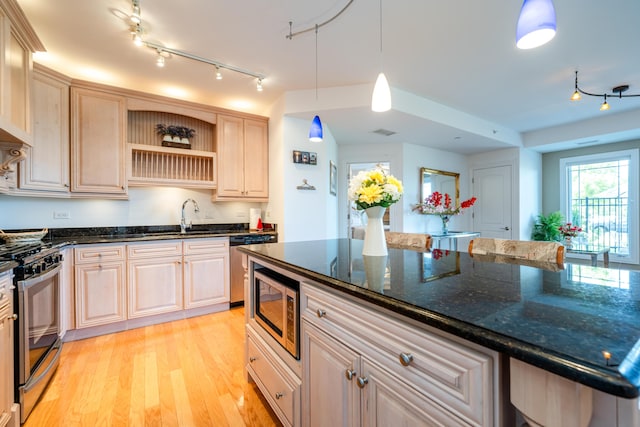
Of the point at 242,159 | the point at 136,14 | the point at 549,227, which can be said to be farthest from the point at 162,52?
the point at 549,227

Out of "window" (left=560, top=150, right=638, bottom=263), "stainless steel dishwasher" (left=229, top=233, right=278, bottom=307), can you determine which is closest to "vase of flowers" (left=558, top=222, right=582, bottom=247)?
"window" (left=560, top=150, right=638, bottom=263)

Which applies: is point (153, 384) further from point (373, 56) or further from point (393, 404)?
point (373, 56)

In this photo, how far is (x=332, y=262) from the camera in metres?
1.35

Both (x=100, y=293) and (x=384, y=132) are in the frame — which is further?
(x=384, y=132)

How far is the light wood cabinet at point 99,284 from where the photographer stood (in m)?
2.52

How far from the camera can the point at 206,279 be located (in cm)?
311

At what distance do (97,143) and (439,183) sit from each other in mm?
5110

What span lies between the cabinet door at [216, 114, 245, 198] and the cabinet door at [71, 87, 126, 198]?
3.28 ft

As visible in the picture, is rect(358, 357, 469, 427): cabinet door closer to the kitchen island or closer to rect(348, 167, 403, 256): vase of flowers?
the kitchen island

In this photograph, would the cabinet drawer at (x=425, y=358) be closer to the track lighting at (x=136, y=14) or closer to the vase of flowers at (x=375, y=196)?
the vase of flowers at (x=375, y=196)

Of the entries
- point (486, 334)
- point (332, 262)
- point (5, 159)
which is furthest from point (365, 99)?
point (5, 159)

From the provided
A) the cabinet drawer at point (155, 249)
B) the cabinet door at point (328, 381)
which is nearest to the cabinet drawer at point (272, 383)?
the cabinet door at point (328, 381)

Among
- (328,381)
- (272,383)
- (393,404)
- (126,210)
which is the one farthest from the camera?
(126,210)

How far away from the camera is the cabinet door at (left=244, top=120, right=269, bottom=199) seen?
12.0 feet
